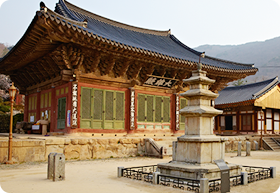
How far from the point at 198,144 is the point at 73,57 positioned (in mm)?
8863

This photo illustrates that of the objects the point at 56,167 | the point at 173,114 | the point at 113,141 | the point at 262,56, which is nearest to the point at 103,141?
the point at 113,141

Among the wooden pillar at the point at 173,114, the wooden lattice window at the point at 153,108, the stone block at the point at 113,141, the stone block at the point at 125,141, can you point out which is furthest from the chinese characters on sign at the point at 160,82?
the stone block at the point at 113,141

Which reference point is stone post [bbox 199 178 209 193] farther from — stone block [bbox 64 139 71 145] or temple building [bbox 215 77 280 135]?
temple building [bbox 215 77 280 135]

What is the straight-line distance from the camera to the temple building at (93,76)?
1314cm

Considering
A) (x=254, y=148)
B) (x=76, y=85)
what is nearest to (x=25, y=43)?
(x=76, y=85)

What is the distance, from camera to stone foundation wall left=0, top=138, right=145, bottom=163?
10.5 meters

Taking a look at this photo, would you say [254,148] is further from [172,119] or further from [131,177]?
[131,177]

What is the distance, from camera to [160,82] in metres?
18.2

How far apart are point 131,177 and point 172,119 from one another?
11451 millimetres

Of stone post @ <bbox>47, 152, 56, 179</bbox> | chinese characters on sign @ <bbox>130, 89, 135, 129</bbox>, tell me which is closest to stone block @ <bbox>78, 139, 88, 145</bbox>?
chinese characters on sign @ <bbox>130, 89, 135, 129</bbox>

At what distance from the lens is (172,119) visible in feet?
61.9

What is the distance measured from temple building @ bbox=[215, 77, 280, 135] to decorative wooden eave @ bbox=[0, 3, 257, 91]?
285 inches

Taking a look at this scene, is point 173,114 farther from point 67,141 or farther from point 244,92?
point 244,92

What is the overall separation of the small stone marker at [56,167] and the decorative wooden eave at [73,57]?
6085 mm
